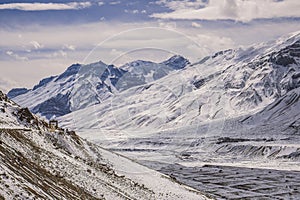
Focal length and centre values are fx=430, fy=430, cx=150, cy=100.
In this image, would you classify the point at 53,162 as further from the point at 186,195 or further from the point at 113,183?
the point at 186,195

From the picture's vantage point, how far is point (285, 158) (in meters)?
190

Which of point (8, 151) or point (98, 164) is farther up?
point (8, 151)

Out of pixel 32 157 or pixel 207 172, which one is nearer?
pixel 32 157

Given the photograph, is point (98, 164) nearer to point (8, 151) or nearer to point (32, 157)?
point (32, 157)

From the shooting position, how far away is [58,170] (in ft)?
143

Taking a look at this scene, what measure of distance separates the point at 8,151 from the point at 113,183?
14659 millimetres

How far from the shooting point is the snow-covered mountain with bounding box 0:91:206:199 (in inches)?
1329

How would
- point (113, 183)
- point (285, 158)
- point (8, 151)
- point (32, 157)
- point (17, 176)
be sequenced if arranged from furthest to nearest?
point (285, 158)
point (113, 183)
point (32, 157)
point (8, 151)
point (17, 176)

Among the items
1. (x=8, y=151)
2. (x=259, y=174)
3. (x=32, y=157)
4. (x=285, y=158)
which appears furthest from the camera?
(x=285, y=158)

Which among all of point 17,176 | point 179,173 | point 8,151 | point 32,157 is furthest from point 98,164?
point 179,173

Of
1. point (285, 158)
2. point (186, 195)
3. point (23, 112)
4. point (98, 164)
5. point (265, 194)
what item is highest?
point (23, 112)

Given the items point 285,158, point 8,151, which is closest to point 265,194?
point 8,151

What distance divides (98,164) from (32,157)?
16.5 m

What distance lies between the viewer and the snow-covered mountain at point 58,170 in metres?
33.8
